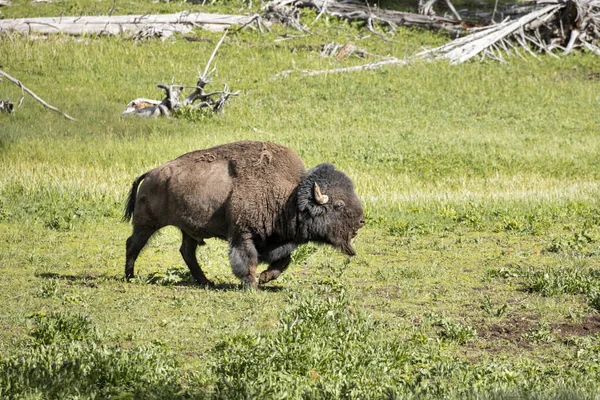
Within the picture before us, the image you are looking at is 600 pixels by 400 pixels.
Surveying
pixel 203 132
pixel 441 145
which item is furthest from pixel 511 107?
pixel 203 132

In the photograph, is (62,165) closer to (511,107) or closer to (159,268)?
(159,268)

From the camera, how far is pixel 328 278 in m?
11.8

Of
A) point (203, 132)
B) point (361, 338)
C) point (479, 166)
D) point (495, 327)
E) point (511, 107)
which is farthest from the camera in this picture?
point (511, 107)

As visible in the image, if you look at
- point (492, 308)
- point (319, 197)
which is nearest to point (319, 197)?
point (319, 197)

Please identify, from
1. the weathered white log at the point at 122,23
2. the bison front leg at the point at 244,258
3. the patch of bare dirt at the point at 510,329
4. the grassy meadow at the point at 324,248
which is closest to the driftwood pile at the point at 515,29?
the grassy meadow at the point at 324,248

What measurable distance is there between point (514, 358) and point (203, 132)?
16773mm

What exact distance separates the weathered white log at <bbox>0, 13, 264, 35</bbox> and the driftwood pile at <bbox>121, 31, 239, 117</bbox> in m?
7.10

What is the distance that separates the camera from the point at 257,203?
36.1 feet

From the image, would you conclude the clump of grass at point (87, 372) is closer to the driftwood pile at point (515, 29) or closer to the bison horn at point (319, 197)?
the bison horn at point (319, 197)

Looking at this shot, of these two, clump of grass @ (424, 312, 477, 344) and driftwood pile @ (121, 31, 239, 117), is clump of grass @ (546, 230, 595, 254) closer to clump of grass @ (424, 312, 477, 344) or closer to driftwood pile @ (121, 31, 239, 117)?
clump of grass @ (424, 312, 477, 344)

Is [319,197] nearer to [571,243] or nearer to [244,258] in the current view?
[244,258]

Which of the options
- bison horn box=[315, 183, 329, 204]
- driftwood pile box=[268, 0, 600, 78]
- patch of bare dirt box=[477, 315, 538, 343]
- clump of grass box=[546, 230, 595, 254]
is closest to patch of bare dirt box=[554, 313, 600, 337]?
patch of bare dirt box=[477, 315, 538, 343]

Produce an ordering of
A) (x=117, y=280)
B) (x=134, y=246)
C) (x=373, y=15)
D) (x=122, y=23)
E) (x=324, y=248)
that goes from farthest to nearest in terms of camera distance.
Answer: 1. (x=373, y=15)
2. (x=122, y=23)
3. (x=324, y=248)
4. (x=134, y=246)
5. (x=117, y=280)

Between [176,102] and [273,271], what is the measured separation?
14998mm
